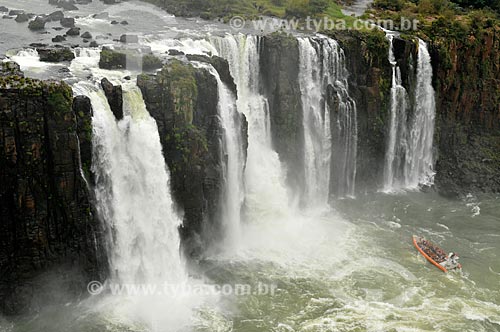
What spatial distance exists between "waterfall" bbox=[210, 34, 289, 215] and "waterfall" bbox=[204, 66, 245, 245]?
206 cm

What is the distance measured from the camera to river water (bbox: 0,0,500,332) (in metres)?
25.7

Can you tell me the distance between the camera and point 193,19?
47062 millimetres

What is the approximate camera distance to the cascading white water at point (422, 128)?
1670 inches

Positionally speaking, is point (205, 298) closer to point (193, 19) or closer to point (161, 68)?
point (161, 68)

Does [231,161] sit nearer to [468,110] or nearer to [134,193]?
[134,193]

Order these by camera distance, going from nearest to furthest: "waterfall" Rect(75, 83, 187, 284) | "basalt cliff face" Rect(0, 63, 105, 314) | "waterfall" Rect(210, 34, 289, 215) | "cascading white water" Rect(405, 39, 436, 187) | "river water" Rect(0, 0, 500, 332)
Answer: "basalt cliff face" Rect(0, 63, 105, 314)
"river water" Rect(0, 0, 500, 332)
"waterfall" Rect(75, 83, 187, 284)
"waterfall" Rect(210, 34, 289, 215)
"cascading white water" Rect(405, 39, 436, 187)

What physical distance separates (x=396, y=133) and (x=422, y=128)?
279 centimetres

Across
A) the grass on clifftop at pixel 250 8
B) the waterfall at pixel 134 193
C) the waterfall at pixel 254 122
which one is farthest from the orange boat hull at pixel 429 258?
the grass on clifftop at pixel 250 8

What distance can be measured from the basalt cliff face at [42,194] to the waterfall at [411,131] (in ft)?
80.6

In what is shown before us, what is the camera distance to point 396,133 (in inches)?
1647

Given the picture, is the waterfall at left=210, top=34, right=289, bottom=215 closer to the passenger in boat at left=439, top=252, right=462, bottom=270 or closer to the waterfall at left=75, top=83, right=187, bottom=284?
the waterfall at left=75, top=83, right=187, bottom=284

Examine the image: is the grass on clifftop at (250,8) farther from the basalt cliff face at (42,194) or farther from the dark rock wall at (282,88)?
the basalt cliff face at (42,194)

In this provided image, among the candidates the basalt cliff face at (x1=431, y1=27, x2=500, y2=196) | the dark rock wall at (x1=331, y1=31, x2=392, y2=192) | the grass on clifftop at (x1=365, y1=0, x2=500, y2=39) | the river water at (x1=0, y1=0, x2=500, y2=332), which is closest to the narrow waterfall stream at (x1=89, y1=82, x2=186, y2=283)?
the river water at (x1=0, y1=0, x2=500, y2=332)

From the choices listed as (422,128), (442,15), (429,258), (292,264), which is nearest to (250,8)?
(442,15)
